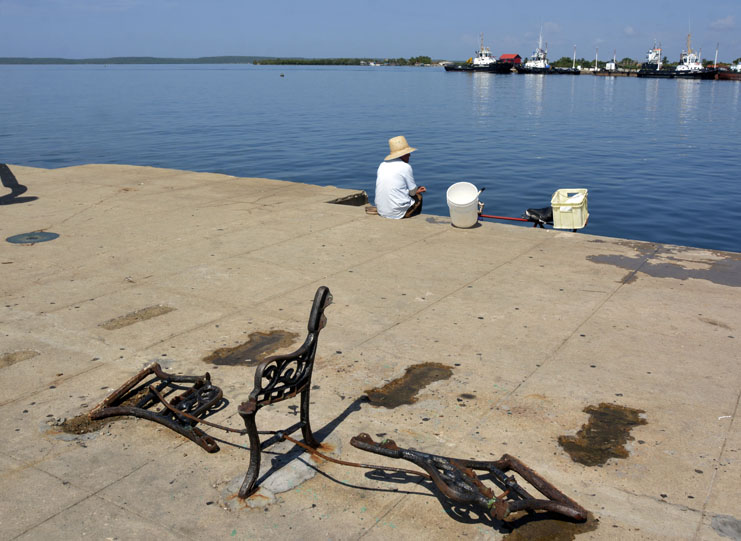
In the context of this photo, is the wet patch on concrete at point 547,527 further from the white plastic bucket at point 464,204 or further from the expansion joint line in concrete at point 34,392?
the white plastic bucket at point 464,204

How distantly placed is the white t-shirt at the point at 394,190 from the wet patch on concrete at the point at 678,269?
2773 millimetres

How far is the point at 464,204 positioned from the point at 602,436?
4.89m

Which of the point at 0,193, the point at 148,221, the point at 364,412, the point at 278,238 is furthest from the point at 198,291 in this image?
the point at 0,193

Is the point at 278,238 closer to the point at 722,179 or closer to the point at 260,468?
the point at 260,468

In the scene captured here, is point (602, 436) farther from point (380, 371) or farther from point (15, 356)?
→ point (15, 356)

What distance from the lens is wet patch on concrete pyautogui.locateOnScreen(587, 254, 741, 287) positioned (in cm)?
646

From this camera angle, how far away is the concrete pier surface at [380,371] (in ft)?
10.3

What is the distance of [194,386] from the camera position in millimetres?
4082

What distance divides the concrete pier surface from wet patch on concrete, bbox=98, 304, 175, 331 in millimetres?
26

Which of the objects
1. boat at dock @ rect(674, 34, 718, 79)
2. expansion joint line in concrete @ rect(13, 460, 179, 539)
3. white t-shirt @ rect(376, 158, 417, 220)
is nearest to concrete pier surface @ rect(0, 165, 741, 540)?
expansion joint line in concrete @ rect(13, 460, 179, 539)

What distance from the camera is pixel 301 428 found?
11.8 feet

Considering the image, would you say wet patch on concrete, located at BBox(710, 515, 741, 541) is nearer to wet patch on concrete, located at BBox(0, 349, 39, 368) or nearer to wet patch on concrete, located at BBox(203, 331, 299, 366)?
wet patch on concrete, located at BBox(203, 331, 299, 366)

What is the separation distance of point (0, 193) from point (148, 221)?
12.8 feet

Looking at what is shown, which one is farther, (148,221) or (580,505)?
(148,221)
